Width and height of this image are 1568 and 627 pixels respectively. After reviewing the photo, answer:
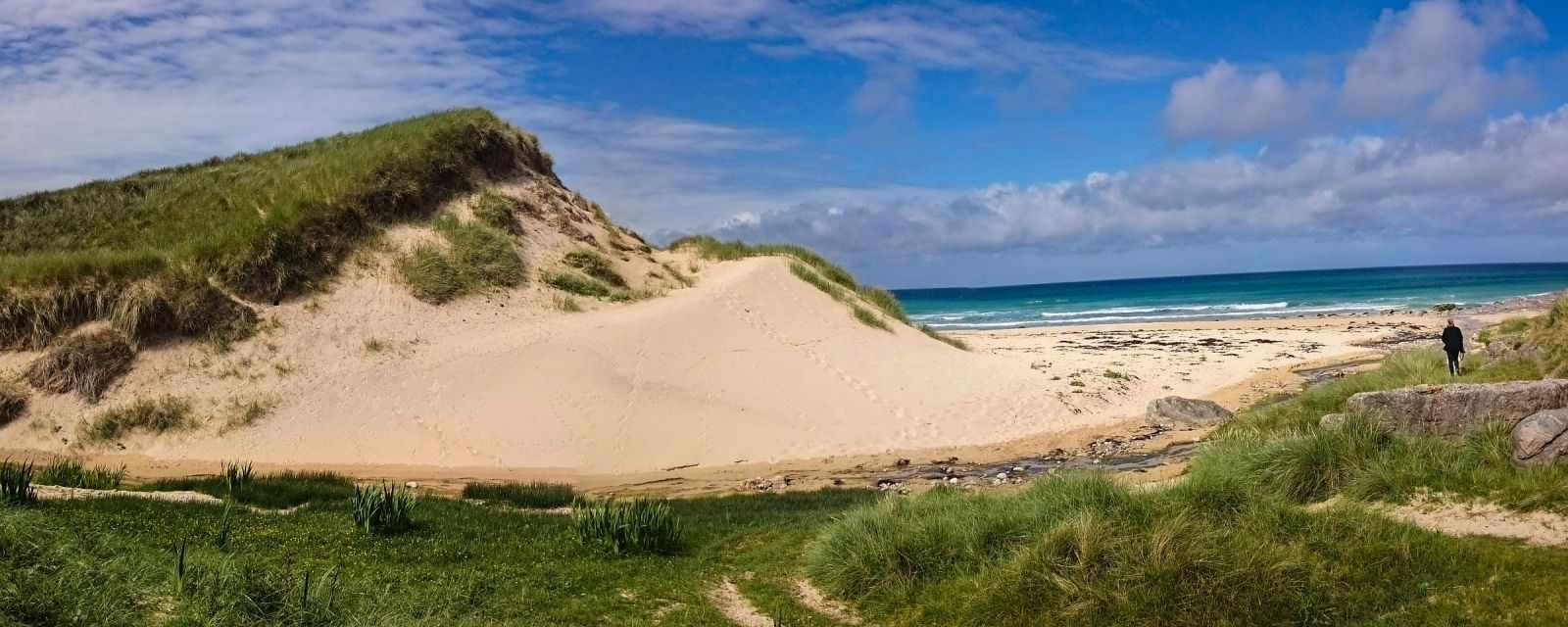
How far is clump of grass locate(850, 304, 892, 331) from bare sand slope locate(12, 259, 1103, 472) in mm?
1570

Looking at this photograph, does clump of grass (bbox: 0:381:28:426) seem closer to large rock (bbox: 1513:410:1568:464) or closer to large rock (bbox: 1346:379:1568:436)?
large rock (bbox: 1346:379:1568:436)

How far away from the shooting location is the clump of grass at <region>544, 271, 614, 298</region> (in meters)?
22.6

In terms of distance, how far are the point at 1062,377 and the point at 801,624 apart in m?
17.2

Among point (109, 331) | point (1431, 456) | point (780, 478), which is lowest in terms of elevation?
point (780, 478)

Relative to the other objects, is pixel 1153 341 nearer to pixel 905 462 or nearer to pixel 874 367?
pixel 874 367

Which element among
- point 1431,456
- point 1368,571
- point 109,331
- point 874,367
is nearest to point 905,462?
point 874,367

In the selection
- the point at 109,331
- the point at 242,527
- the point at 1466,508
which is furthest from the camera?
the point at 109,331

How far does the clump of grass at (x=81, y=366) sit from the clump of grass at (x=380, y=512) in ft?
36.4

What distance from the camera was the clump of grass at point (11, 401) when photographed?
15.9 meters

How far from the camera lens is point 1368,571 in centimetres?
682

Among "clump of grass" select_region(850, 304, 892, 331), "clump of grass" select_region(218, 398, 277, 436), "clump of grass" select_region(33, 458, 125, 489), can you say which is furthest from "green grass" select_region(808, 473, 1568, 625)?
"clump of grass" select_region(850, 304, 892, 331)

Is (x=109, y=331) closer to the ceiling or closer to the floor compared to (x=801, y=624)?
closer to the ceiling

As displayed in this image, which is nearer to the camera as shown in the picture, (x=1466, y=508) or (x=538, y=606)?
(x=538, y=606)

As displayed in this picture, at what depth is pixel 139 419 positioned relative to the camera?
1612 cm
